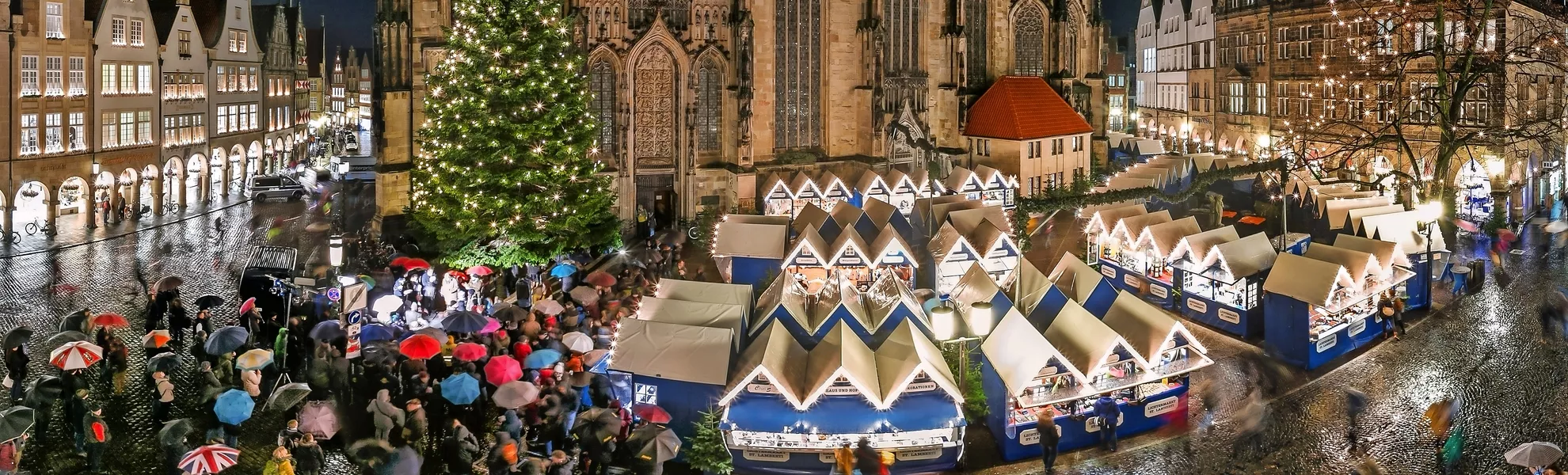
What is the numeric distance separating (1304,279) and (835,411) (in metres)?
11.4

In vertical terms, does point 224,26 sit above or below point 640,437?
above

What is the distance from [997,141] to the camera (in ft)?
137

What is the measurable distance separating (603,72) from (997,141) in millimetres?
14803

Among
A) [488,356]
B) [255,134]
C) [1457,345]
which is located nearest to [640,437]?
[488,356]

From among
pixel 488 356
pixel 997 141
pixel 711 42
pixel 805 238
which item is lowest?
pixel 488 356

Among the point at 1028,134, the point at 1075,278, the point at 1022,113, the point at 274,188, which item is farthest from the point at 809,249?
the point at 274,188

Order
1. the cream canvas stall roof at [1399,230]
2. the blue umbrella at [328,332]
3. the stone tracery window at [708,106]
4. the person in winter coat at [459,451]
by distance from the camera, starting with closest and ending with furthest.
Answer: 1. the person in winter coat at [459,451]
2. the blue umbrella at [328,332]
3. the cream canvas stall roof at [1399,230]
4. the stone tracery window at [708,106]

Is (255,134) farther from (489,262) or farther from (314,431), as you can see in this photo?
(314,431)

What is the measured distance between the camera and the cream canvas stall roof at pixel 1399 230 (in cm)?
2673

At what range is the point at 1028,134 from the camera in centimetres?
4100

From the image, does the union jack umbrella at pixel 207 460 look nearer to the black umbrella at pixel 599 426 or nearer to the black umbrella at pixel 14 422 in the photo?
the black umbrella at pixel 14 422

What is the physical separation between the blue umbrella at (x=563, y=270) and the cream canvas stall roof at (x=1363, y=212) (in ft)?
60.9

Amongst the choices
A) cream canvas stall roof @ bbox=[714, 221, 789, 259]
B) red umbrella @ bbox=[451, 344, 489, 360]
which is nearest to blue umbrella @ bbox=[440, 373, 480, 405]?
red umbrella @ bbox=[451, 344, 489, 360]

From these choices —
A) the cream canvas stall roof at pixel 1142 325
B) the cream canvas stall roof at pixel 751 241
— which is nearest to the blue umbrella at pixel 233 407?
the cream canvas stall roof at pixel 1142 325
